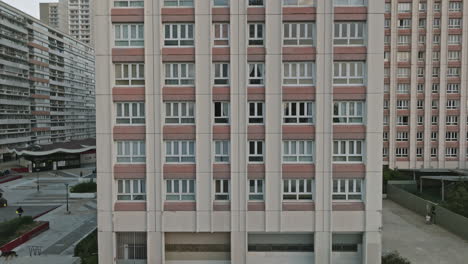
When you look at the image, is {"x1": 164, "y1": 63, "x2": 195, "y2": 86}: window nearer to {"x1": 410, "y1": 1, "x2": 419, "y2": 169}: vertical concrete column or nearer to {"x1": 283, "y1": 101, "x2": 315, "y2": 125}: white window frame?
{"x1": 283, "y1": 101, "x2": 315, "y2": 125}: white window frame

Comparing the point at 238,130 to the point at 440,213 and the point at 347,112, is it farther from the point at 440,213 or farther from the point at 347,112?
the point at 440,213

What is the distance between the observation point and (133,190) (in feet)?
55.2

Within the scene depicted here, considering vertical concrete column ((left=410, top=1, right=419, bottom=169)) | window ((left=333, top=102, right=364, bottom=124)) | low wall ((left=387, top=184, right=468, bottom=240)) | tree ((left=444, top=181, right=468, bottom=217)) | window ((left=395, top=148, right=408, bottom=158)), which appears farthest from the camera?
window ((left=395, top=148, right=408, bottom=158))

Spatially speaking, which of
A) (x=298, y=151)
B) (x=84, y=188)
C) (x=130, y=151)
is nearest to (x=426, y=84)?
(x=298, y=151)

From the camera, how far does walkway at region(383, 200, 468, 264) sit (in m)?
17.9

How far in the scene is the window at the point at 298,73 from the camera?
1638cm

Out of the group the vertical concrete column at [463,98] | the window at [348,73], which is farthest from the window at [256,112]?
the vertical concrete column at [463,98]

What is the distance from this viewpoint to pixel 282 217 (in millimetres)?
16312

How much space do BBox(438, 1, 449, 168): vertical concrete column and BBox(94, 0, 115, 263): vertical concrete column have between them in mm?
48765

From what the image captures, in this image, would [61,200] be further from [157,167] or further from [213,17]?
[213,17]

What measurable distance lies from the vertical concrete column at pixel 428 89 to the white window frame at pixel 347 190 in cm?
3672

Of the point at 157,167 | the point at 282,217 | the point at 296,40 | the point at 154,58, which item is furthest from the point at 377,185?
the point at 154,58

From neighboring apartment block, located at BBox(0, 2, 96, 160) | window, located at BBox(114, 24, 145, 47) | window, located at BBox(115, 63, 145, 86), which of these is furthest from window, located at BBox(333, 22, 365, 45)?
neighboring apartment block, located at BBox(0, 2, 96, 160)

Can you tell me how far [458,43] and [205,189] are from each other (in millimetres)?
49323
